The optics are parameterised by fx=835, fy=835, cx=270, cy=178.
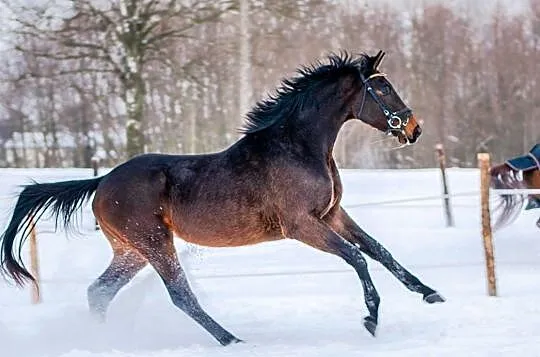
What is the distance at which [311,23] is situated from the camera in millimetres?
17844

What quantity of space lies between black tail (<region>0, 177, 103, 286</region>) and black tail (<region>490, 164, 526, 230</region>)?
506 cm

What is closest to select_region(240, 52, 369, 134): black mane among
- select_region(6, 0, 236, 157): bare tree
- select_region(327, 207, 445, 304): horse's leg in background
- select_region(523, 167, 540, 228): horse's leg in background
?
select_region(327, 207, 445, 304): horse's leg in background

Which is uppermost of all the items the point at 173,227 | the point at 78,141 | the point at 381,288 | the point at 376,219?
the point at 173,227

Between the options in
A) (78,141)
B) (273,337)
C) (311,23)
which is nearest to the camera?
(273,337)

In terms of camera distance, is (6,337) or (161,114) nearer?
(6,337)

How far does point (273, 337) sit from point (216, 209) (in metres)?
Result: 0.92

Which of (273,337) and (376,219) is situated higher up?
(273,337)

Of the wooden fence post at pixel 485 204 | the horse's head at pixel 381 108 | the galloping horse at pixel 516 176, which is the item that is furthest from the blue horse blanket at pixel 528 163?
the horse's head at pixel 381 108

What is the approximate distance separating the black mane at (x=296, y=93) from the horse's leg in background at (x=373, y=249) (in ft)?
2.49

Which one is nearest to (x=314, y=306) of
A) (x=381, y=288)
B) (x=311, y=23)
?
(x=381, y=288)

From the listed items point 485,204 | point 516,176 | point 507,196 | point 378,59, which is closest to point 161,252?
point 378,59

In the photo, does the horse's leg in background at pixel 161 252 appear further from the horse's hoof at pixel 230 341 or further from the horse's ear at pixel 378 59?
the horse's ear at pixel 378 59

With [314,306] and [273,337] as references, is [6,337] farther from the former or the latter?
[314,306]

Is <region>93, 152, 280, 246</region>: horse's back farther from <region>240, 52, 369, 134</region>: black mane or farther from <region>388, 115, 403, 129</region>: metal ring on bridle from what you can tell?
<region>388, 115, 403, 129</region>: metal ring on bridle
